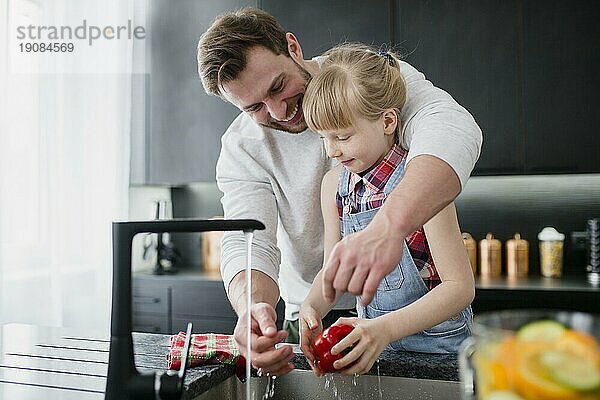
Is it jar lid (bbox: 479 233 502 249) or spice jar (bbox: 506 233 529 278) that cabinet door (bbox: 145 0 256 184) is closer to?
jar lid (bbox: 479 233 502 249)

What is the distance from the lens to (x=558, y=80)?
2926mm

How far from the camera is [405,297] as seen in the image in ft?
4.88

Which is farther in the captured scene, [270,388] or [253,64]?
[253,64]

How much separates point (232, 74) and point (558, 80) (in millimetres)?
1797

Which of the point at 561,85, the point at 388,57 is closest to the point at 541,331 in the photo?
the point at 388,57

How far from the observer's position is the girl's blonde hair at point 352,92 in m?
1.44

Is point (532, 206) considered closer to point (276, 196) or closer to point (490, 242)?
point (490, 242)

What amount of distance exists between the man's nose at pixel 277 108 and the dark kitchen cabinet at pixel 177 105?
1769 mm

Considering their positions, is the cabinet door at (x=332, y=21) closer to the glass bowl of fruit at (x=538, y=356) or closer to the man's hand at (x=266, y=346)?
the man's hand at (x=266, y=346)

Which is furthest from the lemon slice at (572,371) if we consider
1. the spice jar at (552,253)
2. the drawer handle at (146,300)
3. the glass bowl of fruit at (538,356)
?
the drawer handle at (146,300)

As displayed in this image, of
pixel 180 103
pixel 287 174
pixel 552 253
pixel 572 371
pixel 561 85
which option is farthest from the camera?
pixel 180 103

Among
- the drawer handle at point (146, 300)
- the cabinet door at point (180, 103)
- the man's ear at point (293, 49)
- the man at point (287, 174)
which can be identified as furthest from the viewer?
the cabinet door at point (180, 103)

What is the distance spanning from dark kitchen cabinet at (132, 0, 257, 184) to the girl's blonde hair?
1.95 metres

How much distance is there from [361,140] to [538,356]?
993 mm
